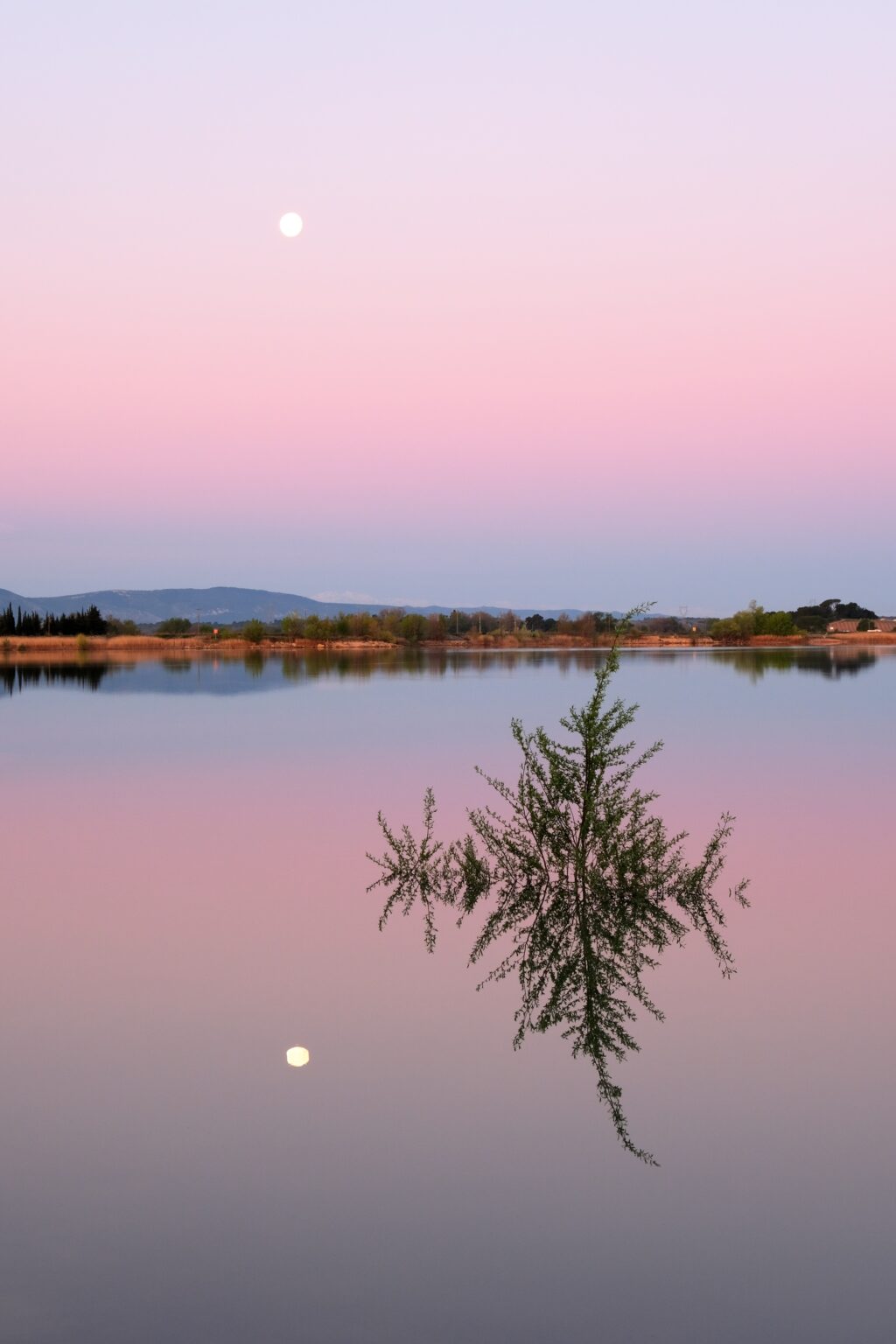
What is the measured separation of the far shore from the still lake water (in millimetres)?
90235

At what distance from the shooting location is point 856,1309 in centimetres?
443

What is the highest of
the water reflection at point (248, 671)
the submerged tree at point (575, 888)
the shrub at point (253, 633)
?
the shrub at point (253, 633)

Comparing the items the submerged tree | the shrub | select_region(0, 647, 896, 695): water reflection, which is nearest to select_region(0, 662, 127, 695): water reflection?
select_region(0, 647, 896, 695): water reflection

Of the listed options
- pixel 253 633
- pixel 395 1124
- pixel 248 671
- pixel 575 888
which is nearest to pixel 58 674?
pixel 248 671

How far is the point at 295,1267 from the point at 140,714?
33.3m

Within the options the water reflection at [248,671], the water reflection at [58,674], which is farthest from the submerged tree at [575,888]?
the water reflection at [58,674]

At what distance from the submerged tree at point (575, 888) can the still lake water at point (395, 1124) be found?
34 centimetres

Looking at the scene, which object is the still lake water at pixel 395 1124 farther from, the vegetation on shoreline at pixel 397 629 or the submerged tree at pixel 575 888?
the vegetation on shoreline at pixel 397 629

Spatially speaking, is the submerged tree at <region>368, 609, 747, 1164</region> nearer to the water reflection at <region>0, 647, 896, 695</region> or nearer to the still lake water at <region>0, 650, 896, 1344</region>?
the still lake water at <region>0, 650, 896, 1344</region>

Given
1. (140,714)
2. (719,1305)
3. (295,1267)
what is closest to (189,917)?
(295,1267)

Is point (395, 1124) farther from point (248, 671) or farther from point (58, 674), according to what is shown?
point (248, 671)

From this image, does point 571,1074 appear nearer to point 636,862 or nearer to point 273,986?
point 273,986

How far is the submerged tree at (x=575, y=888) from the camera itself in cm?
864

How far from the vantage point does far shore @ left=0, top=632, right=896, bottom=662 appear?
4281 inches
